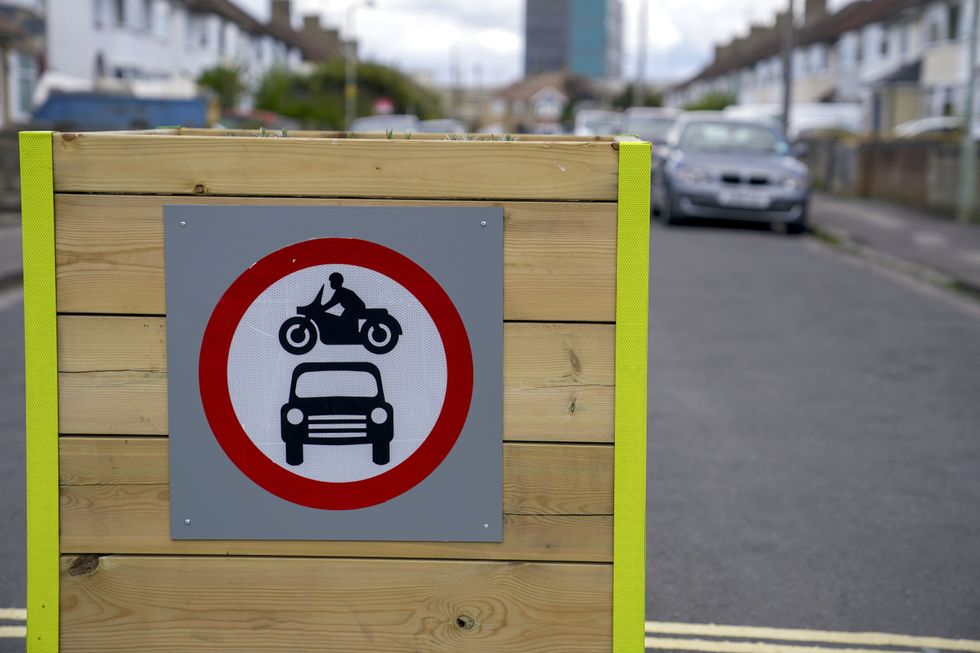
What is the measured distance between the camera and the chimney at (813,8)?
238 feet

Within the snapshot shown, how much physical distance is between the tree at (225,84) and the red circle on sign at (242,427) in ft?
144

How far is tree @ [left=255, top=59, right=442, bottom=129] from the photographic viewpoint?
53562mm

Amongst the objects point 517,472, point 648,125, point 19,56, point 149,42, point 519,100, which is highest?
point 519,100

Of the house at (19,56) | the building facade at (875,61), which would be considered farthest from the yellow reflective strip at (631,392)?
the building facade at (875,61)

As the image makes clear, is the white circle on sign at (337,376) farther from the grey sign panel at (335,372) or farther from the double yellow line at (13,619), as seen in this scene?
the double yellow line at (13,619)

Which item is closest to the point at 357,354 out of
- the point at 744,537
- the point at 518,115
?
the point at 744,537

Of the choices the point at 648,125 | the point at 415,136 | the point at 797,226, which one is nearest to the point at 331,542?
the point at 415,136

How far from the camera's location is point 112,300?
2562mm

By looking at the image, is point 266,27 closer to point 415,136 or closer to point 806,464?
point 806,464

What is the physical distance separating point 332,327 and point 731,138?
1658 cm

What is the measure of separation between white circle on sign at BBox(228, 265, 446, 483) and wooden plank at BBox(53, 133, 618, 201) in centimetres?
19

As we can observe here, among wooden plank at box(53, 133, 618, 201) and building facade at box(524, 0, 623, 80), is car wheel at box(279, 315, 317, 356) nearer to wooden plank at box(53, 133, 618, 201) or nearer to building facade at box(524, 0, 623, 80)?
wooden plank at box(53, 133, 618, 201)

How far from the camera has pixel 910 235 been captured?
1677 centimetres

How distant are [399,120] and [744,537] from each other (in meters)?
30.8
